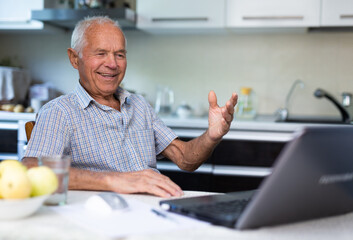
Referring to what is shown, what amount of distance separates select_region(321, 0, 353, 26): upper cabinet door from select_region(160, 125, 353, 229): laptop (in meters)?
2.21

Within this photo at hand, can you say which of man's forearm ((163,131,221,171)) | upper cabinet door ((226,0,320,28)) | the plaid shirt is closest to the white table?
the plaid shirt

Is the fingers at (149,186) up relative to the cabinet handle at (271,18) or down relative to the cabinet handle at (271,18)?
down

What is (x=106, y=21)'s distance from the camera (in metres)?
1.87

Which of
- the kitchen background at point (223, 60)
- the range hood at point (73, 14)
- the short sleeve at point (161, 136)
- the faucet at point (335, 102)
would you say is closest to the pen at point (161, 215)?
the short sleeve at point (161, 136)

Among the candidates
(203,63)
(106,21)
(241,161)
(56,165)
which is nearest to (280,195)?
(56,165)

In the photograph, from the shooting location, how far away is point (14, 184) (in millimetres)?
896

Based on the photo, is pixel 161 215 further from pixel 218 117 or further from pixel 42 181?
pixel 218 117

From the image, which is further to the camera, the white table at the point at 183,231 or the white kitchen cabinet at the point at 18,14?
the white kitchen cabinet at the point at 18,14

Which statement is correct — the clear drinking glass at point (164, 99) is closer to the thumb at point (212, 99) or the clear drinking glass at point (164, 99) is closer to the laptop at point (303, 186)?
the thumb at point (212, 99)

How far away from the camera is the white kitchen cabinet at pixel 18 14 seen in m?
3.31

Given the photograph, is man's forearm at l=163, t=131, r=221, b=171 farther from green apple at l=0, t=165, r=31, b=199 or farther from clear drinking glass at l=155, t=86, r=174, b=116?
clear drinking glass at l=155, t=86, r=174, b=116

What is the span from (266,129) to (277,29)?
2.63ft

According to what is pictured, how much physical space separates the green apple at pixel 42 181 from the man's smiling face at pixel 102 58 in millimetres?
922

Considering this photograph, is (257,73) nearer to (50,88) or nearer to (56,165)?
(50,88)
